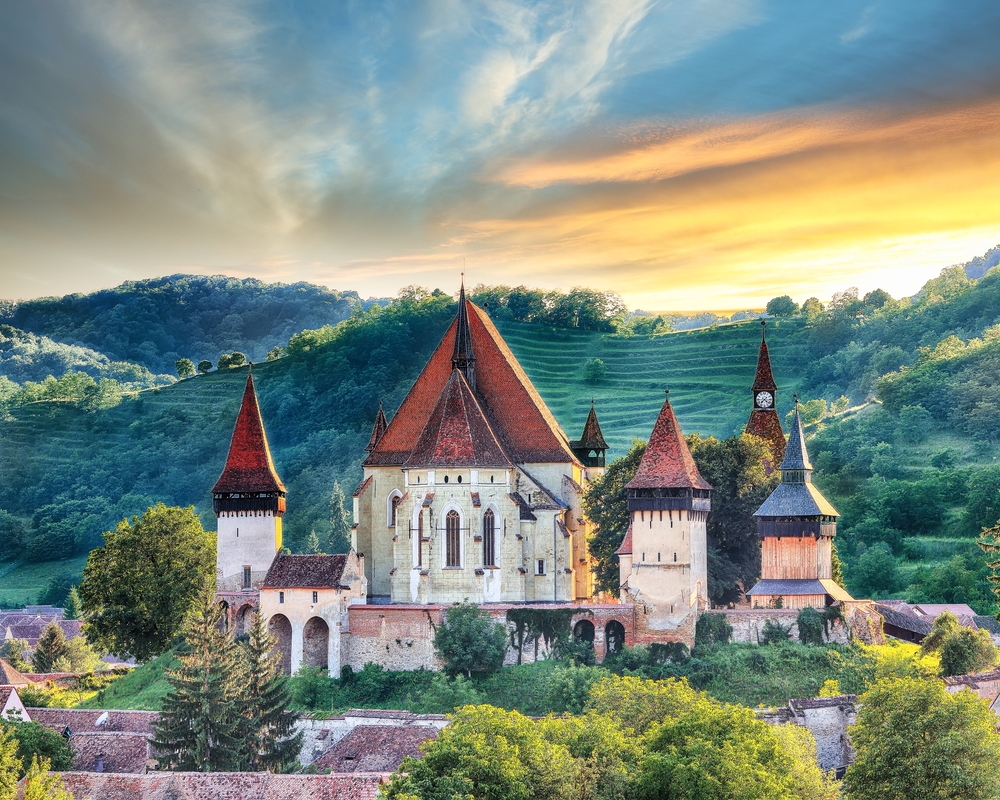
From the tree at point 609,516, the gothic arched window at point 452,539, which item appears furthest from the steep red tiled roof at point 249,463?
the tree at point 609,516

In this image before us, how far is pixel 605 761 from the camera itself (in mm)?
36938

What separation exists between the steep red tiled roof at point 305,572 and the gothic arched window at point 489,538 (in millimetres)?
5041

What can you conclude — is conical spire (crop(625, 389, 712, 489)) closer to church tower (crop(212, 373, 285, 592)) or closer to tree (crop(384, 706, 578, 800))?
church tower (crop(212, 373, 285, 592))

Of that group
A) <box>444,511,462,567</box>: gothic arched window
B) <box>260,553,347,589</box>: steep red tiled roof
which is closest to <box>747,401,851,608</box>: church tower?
<box>444,511,462,567</box>: gothic arched window

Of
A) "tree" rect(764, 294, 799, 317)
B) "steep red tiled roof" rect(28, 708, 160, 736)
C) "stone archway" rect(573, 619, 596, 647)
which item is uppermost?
"tree" rect(764, 294, 799, 317)

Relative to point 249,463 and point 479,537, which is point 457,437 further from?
point 249,463

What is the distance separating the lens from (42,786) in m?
36.2

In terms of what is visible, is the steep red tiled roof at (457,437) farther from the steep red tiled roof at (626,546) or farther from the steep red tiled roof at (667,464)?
the steep red tiled roof at (667,464)

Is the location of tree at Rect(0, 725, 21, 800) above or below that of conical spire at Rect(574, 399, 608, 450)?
below

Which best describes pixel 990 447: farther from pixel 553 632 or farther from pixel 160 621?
pixel 160 621

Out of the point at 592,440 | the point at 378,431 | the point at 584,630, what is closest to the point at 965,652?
the point at 584,630

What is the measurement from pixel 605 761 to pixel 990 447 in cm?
6202

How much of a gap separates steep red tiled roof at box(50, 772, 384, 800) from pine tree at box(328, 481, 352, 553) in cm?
4827

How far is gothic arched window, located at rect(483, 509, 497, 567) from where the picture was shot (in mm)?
55219
